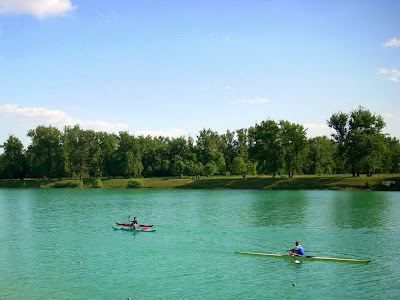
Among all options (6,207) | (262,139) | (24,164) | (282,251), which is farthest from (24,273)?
(24,164)

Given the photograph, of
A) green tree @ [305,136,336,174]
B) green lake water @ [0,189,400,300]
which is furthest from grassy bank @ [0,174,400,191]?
green lake water @ [0,189,400,300]

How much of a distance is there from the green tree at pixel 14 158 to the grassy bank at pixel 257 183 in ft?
29.2

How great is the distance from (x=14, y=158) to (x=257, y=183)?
99660 mm

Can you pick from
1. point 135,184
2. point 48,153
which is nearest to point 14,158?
point 48,153

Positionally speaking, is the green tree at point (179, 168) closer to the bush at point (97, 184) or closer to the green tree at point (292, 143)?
the bush at point (97, 184)

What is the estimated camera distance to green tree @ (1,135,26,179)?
517 feet

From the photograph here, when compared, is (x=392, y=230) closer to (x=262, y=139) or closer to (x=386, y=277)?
(x=386, y=277)

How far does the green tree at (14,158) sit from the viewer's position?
517ft

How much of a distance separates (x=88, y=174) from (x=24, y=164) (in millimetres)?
25675

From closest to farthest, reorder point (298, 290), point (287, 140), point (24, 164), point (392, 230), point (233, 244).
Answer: point (298, 290) → point (233, 244) → point (392, 230) → point (287, 140) → point (24, 164)

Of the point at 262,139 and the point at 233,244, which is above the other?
the point at 262,139

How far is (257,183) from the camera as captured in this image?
121188mm

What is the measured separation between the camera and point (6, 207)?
75188 mm

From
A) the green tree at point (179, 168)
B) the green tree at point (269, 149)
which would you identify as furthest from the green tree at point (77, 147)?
the green tree at point (269, 149)
